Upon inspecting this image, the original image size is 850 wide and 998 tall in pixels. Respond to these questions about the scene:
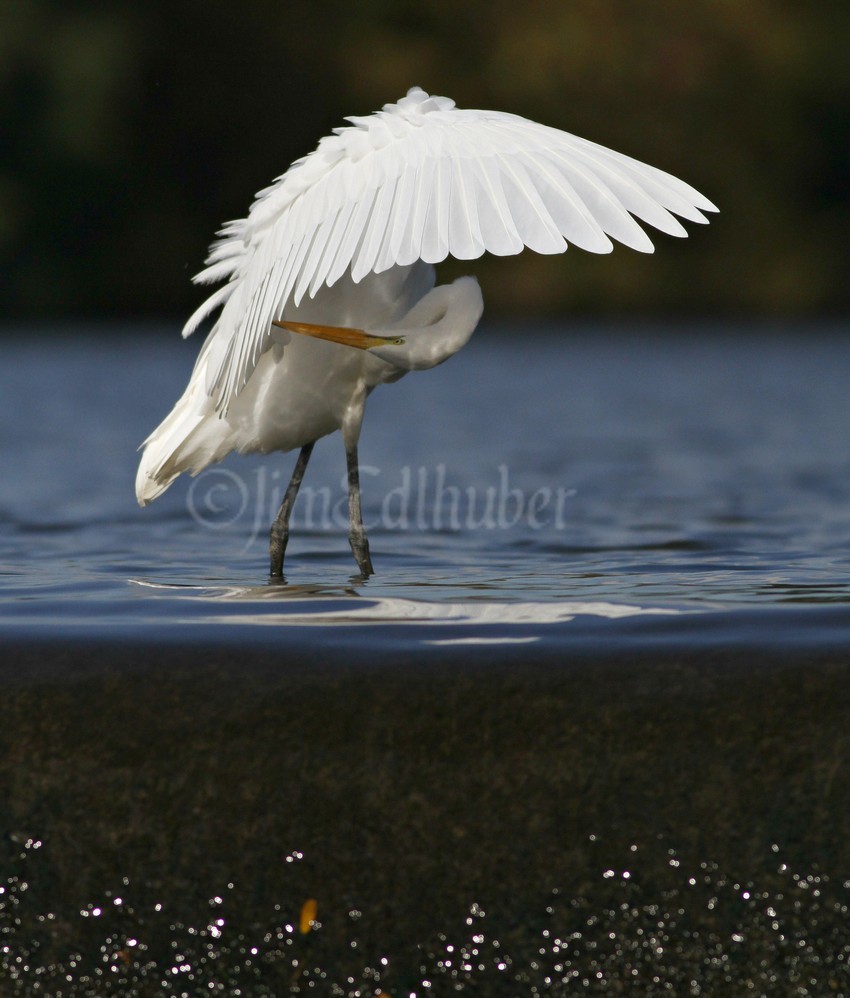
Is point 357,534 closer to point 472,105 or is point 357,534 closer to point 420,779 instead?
point 420,779

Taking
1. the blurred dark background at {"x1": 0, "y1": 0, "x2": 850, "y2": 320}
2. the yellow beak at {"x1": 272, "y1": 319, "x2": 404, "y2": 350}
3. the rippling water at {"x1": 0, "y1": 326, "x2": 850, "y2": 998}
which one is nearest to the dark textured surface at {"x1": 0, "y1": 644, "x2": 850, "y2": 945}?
the rippling water at {"x1": 0, "y1": 326, "x2": 850, "y2": 998}

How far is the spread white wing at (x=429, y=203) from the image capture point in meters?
4.15

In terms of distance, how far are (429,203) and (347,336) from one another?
3.81 ft

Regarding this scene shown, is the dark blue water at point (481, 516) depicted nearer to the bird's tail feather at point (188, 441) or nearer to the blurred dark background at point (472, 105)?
the bird's tail feather at point (188, 441)

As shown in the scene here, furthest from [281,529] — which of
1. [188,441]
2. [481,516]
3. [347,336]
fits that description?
[481,516]

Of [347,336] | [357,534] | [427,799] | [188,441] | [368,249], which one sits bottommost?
[427,799]

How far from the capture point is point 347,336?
5.51 metres

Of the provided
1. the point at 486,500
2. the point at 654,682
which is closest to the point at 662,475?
the point at 486,500

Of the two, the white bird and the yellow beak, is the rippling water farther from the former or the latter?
the yellow beak

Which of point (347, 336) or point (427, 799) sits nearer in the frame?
point (427, 799)

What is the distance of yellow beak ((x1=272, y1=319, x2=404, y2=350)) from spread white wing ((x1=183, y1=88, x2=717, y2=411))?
0.16 m

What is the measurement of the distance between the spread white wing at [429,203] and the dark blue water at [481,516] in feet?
2.72

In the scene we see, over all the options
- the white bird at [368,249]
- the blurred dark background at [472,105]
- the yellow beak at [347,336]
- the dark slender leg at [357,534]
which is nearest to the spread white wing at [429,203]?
the white bird at [368,249]

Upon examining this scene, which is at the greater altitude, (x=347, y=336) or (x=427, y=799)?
(x=347, y=336)
